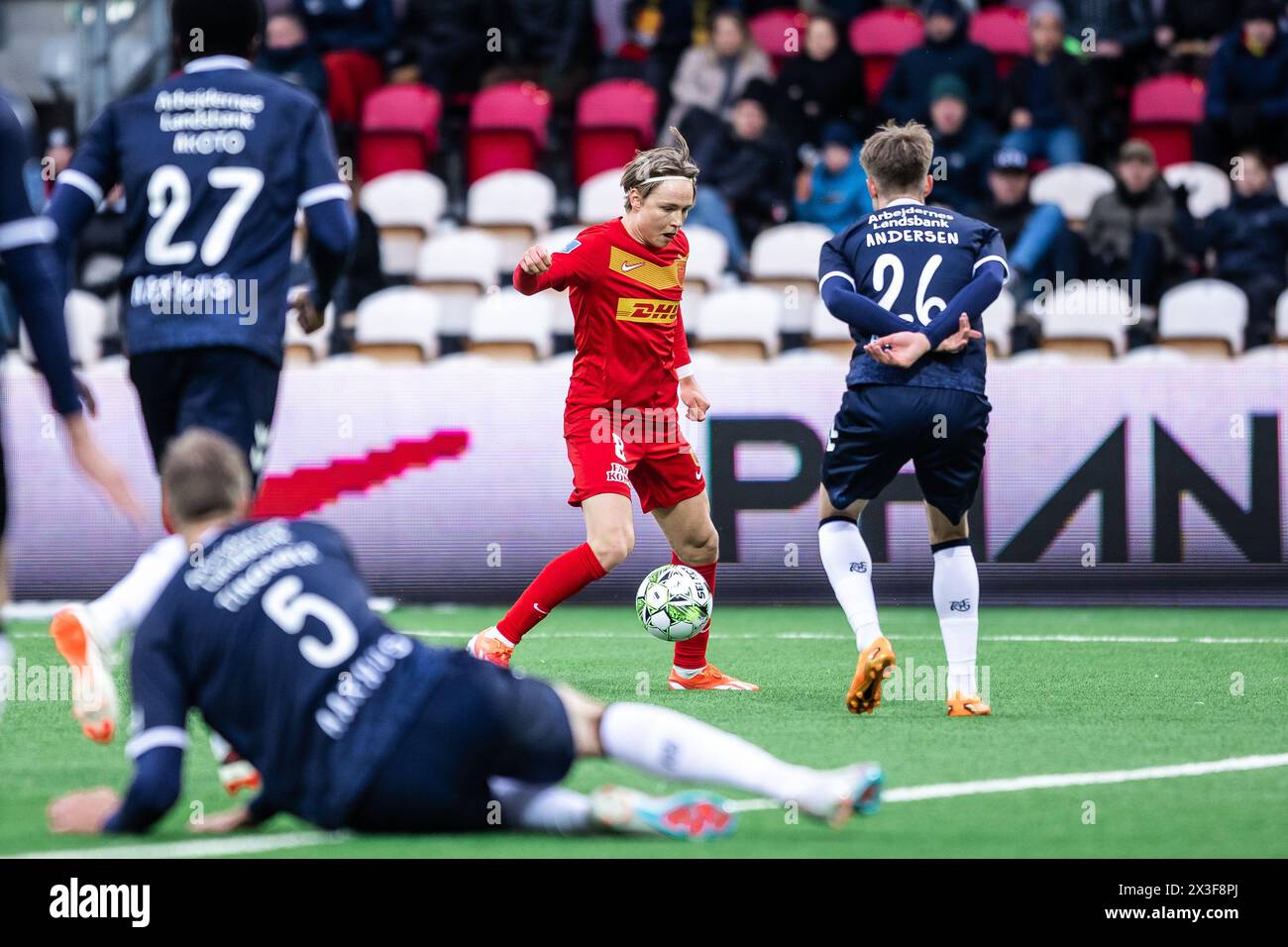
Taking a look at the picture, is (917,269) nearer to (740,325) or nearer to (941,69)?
(740,325)

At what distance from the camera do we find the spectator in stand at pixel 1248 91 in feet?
47.1

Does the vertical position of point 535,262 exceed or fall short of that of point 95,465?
it exceeds it

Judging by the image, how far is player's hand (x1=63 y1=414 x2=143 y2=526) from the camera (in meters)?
4.95

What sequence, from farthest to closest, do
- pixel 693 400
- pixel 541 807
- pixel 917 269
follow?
pixel 693 400 → pixel 917 269 → pixel 541 807

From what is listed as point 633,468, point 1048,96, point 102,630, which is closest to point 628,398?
point 633,468

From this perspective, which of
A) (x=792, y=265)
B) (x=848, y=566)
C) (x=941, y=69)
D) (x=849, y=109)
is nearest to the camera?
(x=848, y=566)

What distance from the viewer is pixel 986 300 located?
22.8ft

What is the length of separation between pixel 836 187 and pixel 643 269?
651 cm

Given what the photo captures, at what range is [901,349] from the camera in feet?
22.5

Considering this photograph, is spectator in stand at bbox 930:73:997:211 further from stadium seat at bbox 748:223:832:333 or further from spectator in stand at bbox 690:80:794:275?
spectator in stand at bbox 690:80:794:275

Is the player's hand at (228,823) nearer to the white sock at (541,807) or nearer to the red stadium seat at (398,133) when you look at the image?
the white sock at (541,807)

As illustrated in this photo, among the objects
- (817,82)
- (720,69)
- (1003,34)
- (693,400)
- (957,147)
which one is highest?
(1003,34)

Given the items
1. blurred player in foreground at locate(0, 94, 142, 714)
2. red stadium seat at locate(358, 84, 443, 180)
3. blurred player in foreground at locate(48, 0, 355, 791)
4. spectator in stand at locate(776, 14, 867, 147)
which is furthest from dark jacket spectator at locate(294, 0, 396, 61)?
blurred player in foreground at locate(0, 94, 142, 714)

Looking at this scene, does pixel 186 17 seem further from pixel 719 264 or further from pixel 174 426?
pixel 719 264
